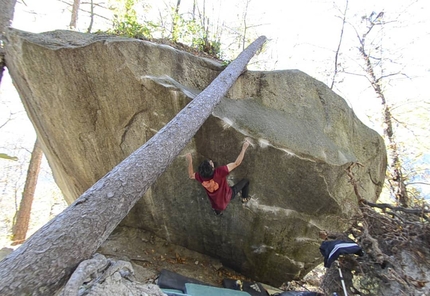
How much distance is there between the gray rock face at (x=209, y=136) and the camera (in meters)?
4.69

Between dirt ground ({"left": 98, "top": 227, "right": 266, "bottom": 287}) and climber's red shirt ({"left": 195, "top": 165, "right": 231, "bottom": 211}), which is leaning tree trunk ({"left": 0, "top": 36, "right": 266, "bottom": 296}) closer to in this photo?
climber's red shirt ({"left": 195, "top": 165, "right": 231, "bottom": 211})

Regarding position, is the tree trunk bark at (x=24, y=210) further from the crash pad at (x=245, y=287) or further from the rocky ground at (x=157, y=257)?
the crash pad at (x=245, y=287)

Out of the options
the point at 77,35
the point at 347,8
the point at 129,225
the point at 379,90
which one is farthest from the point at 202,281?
the point at 347,8

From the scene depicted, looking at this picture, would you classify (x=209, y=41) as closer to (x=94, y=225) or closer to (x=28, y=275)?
(x=94, y=225)

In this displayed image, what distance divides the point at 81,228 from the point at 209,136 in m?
3.07

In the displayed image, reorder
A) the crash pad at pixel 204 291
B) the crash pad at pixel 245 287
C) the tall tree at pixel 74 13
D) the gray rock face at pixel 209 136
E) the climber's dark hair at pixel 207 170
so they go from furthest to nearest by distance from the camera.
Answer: the tall tree at pixel 74 13, the crash pad at pixel 245 287, the gray rock face at pixel 209 136, the crash pad at pixel 204 291, the climber's dark hair at pixel 207 170

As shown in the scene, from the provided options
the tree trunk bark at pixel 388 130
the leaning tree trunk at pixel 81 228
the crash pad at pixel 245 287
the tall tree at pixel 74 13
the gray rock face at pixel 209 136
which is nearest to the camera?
the leaning tree trunk at pixel 81 228

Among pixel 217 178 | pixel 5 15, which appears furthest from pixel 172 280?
pixel 5 15

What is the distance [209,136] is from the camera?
4895 millimetres

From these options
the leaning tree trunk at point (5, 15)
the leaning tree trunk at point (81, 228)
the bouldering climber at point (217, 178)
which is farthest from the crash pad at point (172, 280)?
the leaning tree trunk at point (5, 15)

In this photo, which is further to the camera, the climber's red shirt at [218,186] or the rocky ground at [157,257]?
the rocky ground at [157,257]

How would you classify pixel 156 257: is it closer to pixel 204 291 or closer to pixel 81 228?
pixel 204 291

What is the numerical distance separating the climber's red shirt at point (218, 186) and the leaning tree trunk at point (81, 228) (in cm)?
140

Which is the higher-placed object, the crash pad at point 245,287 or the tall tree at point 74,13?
the tall tree at point 74,13
